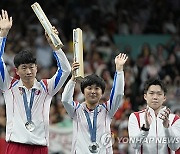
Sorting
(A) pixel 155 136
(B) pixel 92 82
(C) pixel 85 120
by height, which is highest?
(B) pixel 92 82

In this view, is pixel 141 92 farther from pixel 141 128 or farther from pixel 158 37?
pixel 141 128

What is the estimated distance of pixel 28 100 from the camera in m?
10.2

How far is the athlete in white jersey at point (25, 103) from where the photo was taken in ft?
33.1

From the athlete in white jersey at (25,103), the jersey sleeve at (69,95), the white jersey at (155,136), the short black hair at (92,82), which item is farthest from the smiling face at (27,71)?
the white jersey at (155,136)

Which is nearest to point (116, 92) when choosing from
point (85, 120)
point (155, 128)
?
point (85, 120)

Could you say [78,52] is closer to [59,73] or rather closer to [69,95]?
[59,73]

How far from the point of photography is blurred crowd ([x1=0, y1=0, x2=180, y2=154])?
52.2 feet

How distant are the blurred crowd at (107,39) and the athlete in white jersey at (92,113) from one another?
420 centimetres

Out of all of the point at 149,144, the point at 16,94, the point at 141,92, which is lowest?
the point at 149,144

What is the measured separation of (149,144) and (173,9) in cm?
1032

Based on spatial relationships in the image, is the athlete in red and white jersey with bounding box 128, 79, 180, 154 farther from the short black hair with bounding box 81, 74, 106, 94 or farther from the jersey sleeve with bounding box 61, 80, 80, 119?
the jersey sleeve with bounding box 61, 80, 80, 119

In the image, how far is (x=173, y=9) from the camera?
19.9 meters

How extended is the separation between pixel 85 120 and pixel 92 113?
0.40 feet

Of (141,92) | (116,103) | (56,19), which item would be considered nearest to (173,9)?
(56,19)
